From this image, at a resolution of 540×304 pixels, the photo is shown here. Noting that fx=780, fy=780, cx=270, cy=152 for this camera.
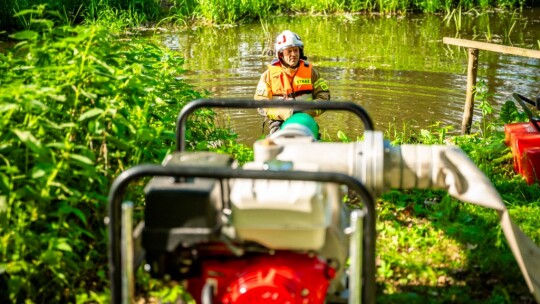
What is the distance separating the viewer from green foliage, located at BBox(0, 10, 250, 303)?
4039 mm

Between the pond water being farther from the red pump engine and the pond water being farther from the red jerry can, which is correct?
the red pump engine

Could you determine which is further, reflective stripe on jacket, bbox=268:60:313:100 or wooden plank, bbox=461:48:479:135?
wooden plank, bbox=461:48:479:135

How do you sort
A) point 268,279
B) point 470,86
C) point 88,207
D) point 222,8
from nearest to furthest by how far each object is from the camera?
1. point 268,279
2. point 88,207
3. point 470,86
4. point 222,8

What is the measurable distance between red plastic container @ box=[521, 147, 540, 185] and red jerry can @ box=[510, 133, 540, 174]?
2.4 inches

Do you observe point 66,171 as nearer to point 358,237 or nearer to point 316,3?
point 358,237

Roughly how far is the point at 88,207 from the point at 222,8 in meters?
14.4

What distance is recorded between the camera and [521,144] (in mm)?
6355

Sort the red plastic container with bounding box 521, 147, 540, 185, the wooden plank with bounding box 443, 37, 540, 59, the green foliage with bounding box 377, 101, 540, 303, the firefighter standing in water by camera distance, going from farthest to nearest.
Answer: the wooden plank with bounding box 443, 37, 540, 59
the firefighter standing in water
the red plastic container with bounding box 521, 147, 540, 185
the green foliage with bounding box 377, 101, 540, 303

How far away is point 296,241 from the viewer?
3.22 meters

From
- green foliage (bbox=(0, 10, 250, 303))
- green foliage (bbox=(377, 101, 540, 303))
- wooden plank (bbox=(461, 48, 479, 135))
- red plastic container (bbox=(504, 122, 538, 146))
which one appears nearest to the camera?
green foliage (bbox=(0, 10, 250, 303))

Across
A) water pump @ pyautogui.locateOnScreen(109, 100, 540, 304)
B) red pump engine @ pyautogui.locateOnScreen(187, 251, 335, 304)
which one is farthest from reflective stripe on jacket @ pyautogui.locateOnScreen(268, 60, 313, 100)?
red pump engine @ pyautogui.locateOnScreen(187, 251, 335, 304)

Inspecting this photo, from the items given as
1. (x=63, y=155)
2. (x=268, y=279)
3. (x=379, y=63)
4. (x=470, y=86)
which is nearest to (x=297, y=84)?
(x=470, y=86)

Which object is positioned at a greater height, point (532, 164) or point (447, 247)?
point (532, 164)

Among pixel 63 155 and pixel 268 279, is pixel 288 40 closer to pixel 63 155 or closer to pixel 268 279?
pixel 63 155
